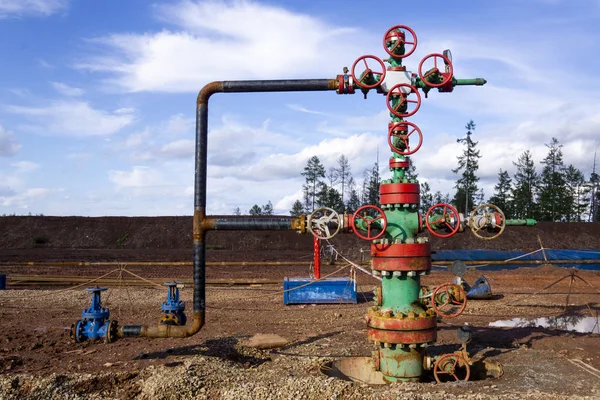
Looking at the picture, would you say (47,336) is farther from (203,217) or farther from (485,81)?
(485,81)

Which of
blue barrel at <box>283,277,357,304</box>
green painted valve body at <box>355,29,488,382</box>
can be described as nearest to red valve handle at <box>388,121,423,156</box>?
green painted valve body at <box>355,29,488,382</box>

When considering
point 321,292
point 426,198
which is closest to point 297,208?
point 426,198

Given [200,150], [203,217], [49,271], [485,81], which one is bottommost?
[49,271]

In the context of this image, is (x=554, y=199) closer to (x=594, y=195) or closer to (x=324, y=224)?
(x=594, y=195)

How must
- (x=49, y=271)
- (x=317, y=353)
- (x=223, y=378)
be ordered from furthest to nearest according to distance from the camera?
(x=49, y=271), (x=317, y=353), (x=223, y=378)

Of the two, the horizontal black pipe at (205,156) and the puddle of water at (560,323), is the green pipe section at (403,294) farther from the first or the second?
the puddle of water at (560,323)

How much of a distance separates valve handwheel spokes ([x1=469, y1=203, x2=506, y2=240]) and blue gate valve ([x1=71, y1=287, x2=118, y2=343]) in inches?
194

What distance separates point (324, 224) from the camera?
640cm

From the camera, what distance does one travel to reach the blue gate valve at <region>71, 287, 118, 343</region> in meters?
7.11

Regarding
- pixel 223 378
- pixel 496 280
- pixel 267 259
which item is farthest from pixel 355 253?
pixel 223 378

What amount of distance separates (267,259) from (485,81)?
26303 millimetres

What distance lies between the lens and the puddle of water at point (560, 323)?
1057 centimetres

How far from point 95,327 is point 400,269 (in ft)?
14.1

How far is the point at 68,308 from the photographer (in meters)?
13.2
